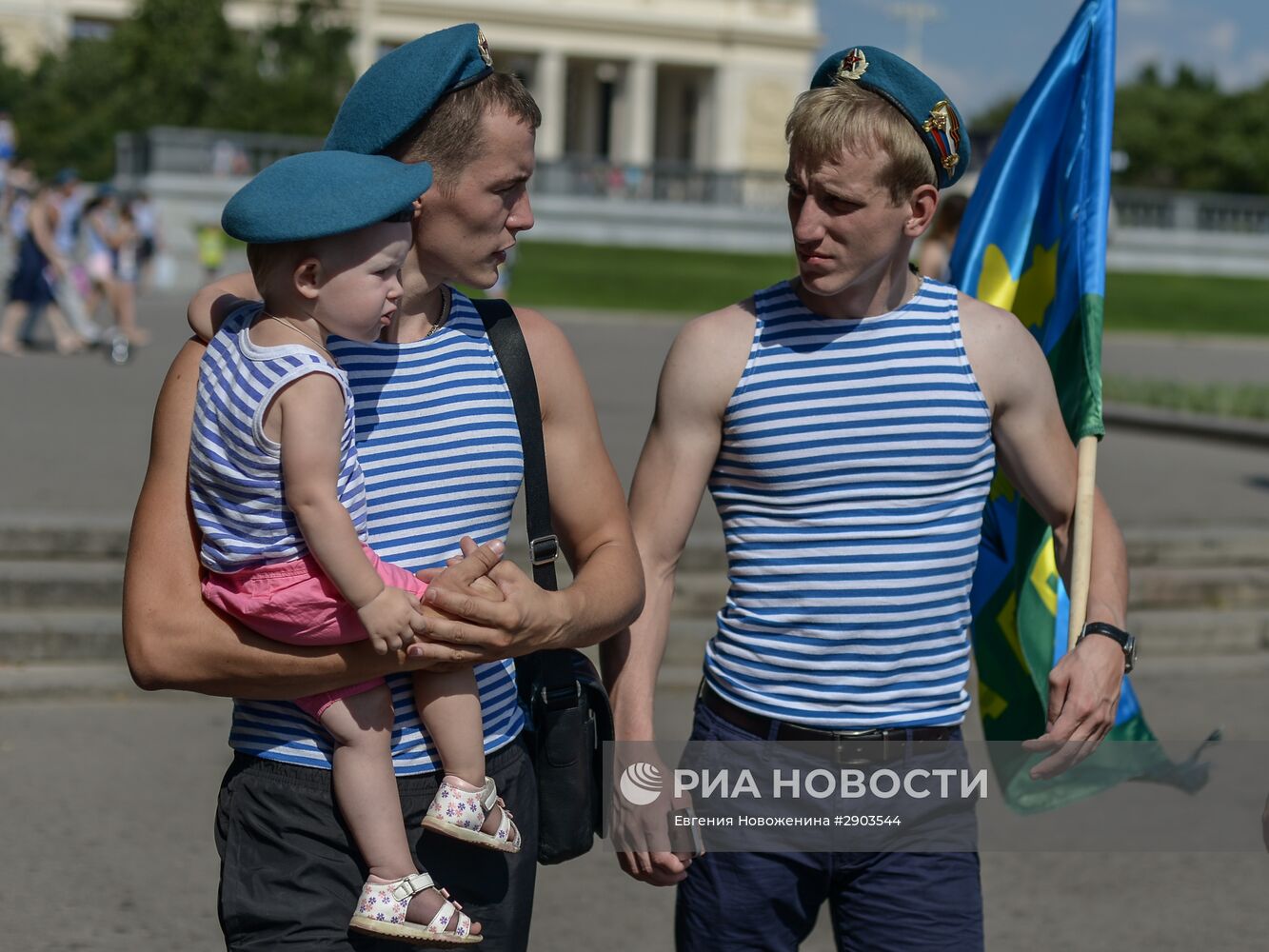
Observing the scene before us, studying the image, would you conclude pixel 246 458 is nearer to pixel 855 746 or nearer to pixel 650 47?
pixel 855 746

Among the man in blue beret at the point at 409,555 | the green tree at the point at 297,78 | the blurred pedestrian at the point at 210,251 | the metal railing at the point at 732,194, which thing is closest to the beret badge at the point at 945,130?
the man in blue beret at the point at 409,555

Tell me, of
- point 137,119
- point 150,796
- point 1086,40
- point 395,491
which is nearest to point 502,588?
point 395,491

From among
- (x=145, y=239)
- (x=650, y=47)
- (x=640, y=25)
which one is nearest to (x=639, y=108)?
(x=650, y=47)

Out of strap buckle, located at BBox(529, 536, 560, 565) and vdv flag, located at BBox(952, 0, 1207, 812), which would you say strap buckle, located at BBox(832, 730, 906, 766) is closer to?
strap buckle, located at BBox(529, 536, 560, 565)

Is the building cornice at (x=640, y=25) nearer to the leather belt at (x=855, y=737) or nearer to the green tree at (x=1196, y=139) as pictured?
the green tree at (x=1196, y=139)

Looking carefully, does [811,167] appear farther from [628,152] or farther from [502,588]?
[628,152]

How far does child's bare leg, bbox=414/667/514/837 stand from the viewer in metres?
2.53

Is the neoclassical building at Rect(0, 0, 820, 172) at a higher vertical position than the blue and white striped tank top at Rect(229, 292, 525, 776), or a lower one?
lower

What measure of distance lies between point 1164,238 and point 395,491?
155 ft

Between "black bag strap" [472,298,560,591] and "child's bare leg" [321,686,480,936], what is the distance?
33cm

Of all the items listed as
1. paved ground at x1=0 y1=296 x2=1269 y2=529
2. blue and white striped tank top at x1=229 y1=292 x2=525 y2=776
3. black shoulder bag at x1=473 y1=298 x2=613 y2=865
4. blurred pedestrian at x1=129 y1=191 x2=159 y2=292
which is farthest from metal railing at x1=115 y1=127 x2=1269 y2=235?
blue and white striped tank top at x1=229 y1=292 x2=525 y2=776

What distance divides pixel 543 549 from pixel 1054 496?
0.94 metres

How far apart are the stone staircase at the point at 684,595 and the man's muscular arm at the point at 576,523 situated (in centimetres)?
479

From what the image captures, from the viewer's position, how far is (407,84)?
2.53 m
